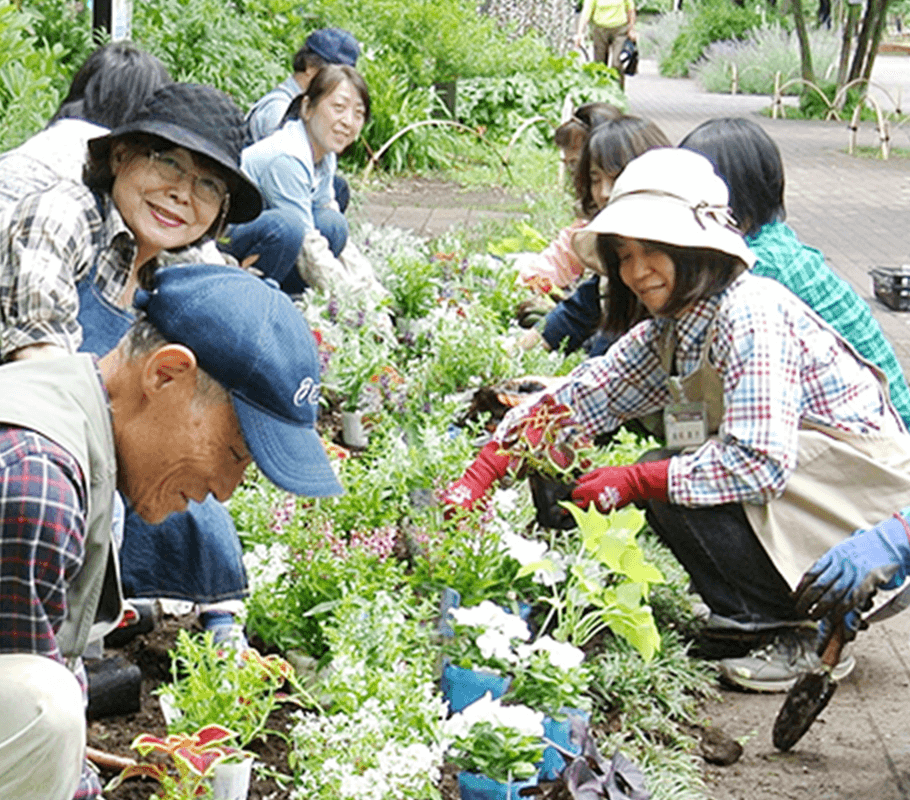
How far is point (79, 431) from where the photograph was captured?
7.38 feet

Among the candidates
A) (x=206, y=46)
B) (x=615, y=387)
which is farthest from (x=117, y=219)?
(x=206, y=46)

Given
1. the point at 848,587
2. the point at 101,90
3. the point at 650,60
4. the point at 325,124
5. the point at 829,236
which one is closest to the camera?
the point at 848,587

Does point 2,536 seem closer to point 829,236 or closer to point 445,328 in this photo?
point 445,328

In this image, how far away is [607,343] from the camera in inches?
225

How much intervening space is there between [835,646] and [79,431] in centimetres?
226

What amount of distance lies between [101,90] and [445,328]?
1975 mm

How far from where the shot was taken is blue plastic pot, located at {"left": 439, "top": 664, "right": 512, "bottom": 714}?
137 inches

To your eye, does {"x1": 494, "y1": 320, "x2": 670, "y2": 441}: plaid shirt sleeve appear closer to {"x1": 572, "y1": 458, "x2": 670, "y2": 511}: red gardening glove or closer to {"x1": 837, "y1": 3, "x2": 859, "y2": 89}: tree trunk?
{"x1": 572, "y1": 458, "x2": 670, "y2": 511}: red gardening glove

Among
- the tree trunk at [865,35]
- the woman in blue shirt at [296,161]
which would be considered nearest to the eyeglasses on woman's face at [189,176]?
the woman in blue shirt at [296,161]

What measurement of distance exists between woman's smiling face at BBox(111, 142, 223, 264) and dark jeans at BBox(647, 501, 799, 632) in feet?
4.70

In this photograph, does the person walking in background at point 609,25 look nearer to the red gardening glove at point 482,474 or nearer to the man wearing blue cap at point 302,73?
the man wearing blue cap at point 302,73

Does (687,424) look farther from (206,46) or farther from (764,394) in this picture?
(206,46)

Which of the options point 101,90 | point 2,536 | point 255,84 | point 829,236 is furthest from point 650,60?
point 2,536

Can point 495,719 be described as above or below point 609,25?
above
